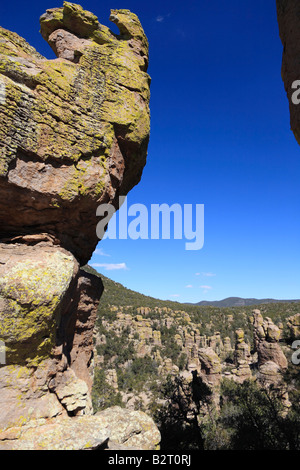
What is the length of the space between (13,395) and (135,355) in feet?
171

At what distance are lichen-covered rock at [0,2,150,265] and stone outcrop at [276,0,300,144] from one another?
531 centimetres

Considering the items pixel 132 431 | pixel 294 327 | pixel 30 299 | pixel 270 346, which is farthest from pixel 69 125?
pixel 270 346

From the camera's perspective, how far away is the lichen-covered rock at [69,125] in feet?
23.7

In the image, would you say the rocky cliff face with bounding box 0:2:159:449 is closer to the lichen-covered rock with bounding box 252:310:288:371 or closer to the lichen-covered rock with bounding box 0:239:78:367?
the lichen-covered rock with bounding box 0:239:78:367

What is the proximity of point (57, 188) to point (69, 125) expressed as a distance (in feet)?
7.02

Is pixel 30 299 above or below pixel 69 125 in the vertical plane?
below

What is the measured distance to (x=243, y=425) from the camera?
18281 millimetres

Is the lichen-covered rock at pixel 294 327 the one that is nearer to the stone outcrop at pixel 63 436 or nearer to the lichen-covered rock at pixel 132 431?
the lichen-covered rock at pixel 132 431

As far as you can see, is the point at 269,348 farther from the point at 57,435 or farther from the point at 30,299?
the point at 30,299

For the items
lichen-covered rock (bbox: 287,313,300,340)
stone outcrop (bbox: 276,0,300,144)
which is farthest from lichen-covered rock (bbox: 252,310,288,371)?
stone outcrop (bbox: 276,0,300,144)

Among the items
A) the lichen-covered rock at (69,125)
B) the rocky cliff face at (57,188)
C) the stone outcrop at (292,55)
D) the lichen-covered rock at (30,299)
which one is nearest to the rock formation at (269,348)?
the rocky cliff face at (57,188)

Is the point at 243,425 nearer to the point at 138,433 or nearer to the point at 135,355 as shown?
the point at 138,433

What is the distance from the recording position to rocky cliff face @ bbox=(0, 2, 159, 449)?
633 cm

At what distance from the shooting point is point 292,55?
851 cm
